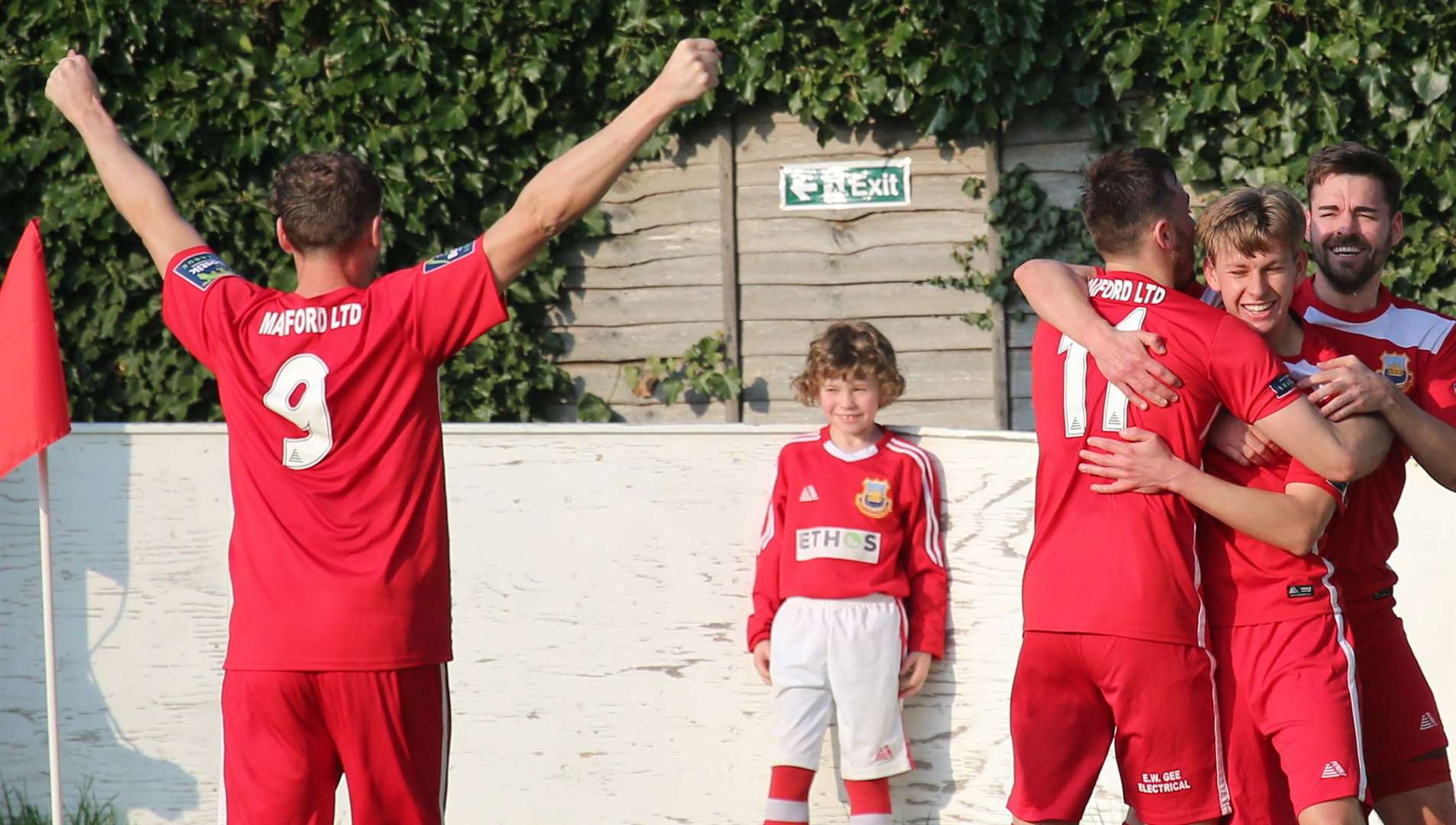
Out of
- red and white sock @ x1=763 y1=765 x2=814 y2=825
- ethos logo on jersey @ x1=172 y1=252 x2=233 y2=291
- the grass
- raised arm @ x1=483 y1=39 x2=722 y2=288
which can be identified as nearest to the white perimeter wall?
the grass

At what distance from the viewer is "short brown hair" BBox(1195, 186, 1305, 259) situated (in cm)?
330

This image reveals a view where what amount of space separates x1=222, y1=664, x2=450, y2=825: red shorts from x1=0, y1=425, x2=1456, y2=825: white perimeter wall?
68.3 inches

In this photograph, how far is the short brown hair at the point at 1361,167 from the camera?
370cm

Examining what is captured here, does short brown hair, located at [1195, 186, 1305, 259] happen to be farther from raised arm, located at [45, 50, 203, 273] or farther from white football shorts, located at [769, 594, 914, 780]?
raised arm, located at [45, 50, 203, 273]

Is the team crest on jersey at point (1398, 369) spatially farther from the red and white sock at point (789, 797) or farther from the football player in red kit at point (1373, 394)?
the red and white sock at point (789, 797)

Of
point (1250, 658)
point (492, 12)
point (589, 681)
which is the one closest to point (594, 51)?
point (492, 12)

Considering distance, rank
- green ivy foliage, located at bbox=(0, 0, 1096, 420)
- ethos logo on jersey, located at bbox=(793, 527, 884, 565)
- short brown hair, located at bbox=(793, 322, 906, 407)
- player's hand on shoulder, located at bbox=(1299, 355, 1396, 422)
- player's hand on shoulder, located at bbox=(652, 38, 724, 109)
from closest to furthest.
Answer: player's hand on shoulder, located at bbox=(652, 38, 724, 109)
player's hand on shoulder, located at bbox=(1299, 355, 1396, 422)
ethos logo on jersey, located at bbox=(793, 527, 884, 565)
short brown hair, located at bbox=(793, 322, 906, 407)
green ivy foliage, located at bbox=(0, 0, 1096, 420)

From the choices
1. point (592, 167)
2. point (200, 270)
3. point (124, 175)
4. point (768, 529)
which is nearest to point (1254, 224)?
point (592, 167)

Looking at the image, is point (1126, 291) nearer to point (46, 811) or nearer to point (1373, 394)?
point (1373, 394)

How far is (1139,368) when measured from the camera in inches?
130

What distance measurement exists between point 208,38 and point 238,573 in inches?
181

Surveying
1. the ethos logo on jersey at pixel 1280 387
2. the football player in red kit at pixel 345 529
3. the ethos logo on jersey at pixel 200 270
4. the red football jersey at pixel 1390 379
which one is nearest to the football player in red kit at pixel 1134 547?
the ethos logo on jersey at pixel 1280 387

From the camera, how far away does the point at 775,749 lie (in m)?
4.90

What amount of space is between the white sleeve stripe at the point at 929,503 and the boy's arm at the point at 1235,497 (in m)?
1.56
